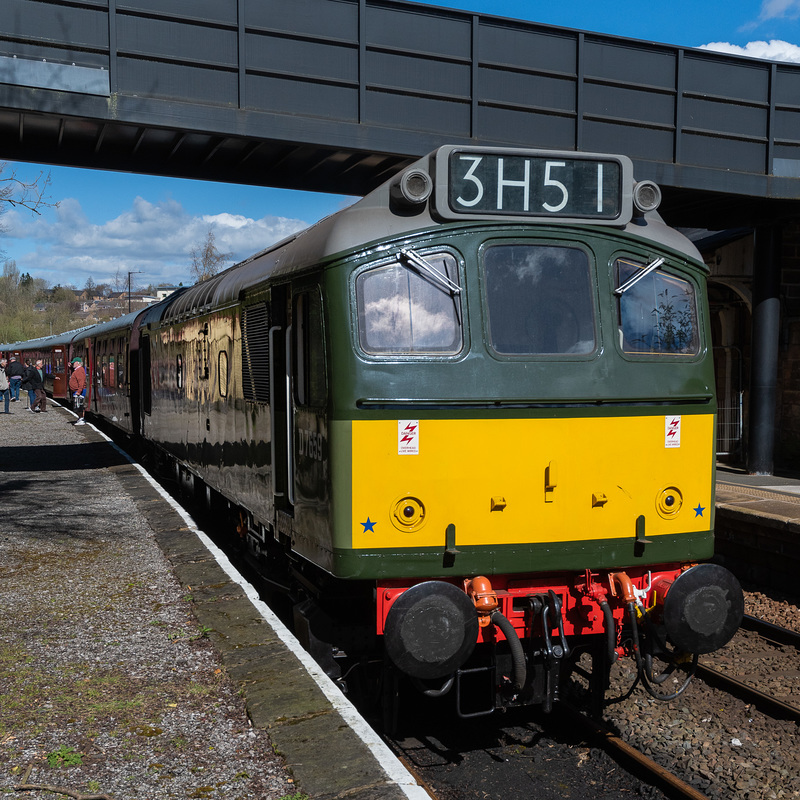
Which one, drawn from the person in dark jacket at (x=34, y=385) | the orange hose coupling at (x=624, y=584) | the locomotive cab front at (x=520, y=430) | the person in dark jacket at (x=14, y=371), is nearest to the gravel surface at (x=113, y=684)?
the locomotive cab front at (x=520, y=430)

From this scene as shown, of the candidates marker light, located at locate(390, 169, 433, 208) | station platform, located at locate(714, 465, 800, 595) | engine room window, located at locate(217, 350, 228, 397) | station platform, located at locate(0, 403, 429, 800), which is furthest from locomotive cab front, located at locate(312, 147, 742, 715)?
station platform, located at locate(714, 465, 800, 595)

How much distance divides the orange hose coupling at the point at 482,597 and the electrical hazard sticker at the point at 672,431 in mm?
1347

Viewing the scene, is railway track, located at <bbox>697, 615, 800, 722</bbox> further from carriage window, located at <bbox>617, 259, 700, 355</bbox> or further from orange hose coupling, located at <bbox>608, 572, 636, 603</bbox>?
carriage window, located at <bbox>617, 259, 700, 355</bbox>

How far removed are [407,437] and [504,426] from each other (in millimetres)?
548

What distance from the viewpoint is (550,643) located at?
4789mm

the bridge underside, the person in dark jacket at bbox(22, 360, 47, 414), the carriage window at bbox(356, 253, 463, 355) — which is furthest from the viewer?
the person in dark jacket at bbox(22, 360, 47, 414)

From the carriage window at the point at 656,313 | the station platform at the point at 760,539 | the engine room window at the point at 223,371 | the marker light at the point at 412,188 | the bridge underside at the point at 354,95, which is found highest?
the bridge underside at the point at 354,95

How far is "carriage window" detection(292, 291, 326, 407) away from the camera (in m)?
4.87

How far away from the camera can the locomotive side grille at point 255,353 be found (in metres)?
6.16

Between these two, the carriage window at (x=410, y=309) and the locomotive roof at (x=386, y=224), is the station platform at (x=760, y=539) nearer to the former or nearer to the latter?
the locomotive roof at (x=386, y=224)

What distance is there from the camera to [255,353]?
21.3 feet

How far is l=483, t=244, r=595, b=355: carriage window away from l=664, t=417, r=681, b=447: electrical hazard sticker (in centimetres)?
65

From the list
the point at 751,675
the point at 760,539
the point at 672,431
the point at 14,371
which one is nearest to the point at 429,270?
the point at 672,431

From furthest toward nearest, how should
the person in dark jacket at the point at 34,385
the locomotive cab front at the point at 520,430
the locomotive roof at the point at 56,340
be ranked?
the locomotive roof at the point at 56,340
the person in dark jacket at the point at 34,385
the locomotive cab front at the point at 520,430
